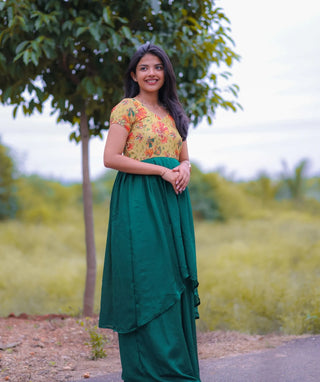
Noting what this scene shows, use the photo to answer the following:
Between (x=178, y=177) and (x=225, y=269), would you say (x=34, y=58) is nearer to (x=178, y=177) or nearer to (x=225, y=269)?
(x=178, y=177)

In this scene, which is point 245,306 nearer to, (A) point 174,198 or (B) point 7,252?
(A) point 174,198

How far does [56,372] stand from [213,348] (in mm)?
1225

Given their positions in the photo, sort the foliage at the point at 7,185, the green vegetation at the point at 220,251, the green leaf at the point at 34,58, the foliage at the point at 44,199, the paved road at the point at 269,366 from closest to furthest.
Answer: the paved road at the point at 269,366, the green leaf at the point at 34,58, the green vegetation at the point at 220,251, the foliage at the point at 7,185, the foliage at the point at 44,199

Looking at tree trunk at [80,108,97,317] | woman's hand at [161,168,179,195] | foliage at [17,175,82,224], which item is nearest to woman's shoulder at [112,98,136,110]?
woman's hand at [161,168,179,195]

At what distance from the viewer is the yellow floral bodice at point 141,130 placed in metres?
2.48

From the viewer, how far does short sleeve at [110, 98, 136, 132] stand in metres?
2.46

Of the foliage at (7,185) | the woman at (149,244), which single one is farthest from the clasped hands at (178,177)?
the foliage at (7,185)

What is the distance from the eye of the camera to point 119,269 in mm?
2486

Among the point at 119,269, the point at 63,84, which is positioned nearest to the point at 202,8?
the point at 63,84

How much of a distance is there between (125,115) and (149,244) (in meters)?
0.67

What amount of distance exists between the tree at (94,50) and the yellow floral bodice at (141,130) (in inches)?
40.5

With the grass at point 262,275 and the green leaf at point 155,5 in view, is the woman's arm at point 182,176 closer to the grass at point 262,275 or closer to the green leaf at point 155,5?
the green leaf at point 155,5

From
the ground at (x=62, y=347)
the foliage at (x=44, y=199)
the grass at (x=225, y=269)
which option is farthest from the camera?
the foliage at (x=44, y=199)

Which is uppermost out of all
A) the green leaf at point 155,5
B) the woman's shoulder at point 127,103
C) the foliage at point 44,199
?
the green leaf at point 155,5
